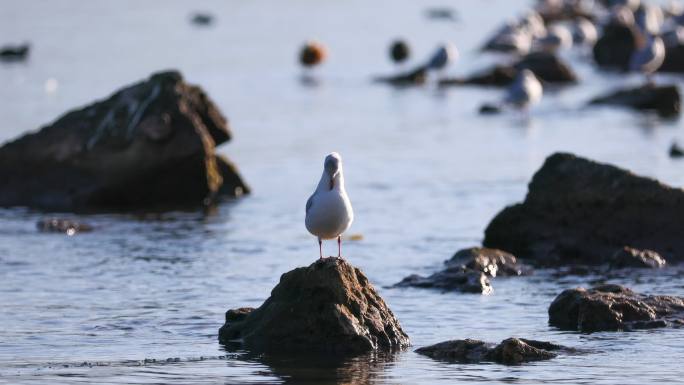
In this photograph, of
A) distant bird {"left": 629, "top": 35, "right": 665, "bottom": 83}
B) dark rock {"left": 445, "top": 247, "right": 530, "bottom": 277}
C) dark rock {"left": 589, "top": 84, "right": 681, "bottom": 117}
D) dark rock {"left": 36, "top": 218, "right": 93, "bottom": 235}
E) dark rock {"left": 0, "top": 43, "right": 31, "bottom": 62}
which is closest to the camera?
dark rock {"left": 445, "top": 247, "right": 530, "bottom": 277}

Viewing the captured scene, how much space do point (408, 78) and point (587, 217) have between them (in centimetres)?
2574

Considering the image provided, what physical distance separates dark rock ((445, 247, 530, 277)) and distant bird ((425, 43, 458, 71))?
82.5 ft

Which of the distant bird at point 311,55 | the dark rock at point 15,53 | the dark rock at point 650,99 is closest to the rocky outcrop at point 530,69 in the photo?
the distant bird at point 311,55

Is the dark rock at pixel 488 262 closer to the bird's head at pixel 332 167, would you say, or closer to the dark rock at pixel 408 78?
the bird's head at pixel 332 167

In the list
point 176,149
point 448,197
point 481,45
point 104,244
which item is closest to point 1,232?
point 104,244

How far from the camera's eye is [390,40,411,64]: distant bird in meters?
45.2

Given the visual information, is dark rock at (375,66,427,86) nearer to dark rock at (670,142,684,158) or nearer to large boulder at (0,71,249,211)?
dark rock at (670,142,684,158)

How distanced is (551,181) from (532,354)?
5.51 m

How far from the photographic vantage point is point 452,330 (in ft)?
45.9

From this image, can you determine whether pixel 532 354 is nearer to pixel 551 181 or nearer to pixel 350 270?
pixel 350 270

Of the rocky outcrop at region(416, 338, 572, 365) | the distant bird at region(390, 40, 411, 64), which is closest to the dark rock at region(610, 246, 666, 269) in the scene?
the rocky outcrop at region(416, 338, 572, 365)

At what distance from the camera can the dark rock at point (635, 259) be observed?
16781 millimetres

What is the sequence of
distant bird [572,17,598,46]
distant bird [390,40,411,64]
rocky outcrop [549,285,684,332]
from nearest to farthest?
rocky outcrop [549,285,684,332], distant bird [390,40,411,64], distant bird [572,17,598,46]

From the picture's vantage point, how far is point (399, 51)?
4559 centimetres
